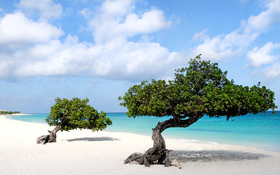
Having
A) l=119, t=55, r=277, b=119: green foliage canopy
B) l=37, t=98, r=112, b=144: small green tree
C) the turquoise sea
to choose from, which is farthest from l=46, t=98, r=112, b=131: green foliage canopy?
the turquoise sea

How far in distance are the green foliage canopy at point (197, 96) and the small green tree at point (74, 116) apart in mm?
10568

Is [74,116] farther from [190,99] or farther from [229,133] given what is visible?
[229,133]

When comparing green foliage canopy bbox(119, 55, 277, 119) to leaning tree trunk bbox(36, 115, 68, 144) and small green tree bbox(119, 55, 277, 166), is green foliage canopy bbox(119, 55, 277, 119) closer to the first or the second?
small green tree bbox(119, 55, 277, 166)

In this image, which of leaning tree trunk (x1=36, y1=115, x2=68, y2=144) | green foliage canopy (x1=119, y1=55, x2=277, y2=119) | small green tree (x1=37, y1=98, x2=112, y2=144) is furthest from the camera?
small green tree (x1=37, y1=98, x2=112, y2=144)

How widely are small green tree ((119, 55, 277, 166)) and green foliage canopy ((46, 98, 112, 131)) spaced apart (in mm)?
10560

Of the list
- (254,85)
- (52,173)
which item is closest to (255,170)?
(254,85)

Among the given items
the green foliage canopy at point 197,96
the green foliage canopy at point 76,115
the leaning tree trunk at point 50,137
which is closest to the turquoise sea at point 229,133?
the green foliage canopy at point 197,96

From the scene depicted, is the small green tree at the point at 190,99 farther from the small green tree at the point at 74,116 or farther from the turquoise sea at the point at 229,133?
the small green tree at the point at 74,116

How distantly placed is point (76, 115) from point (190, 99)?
14.1 meters

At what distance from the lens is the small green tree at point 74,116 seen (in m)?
24.7

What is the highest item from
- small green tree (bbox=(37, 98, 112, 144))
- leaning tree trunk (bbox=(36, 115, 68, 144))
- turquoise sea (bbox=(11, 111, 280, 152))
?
small green tree (bbox=(37, 98, 112, 144))

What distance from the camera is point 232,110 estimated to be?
1460 centimetres

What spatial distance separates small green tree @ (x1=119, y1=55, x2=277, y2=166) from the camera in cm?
1325

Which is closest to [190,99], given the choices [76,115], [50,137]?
[76,115]
